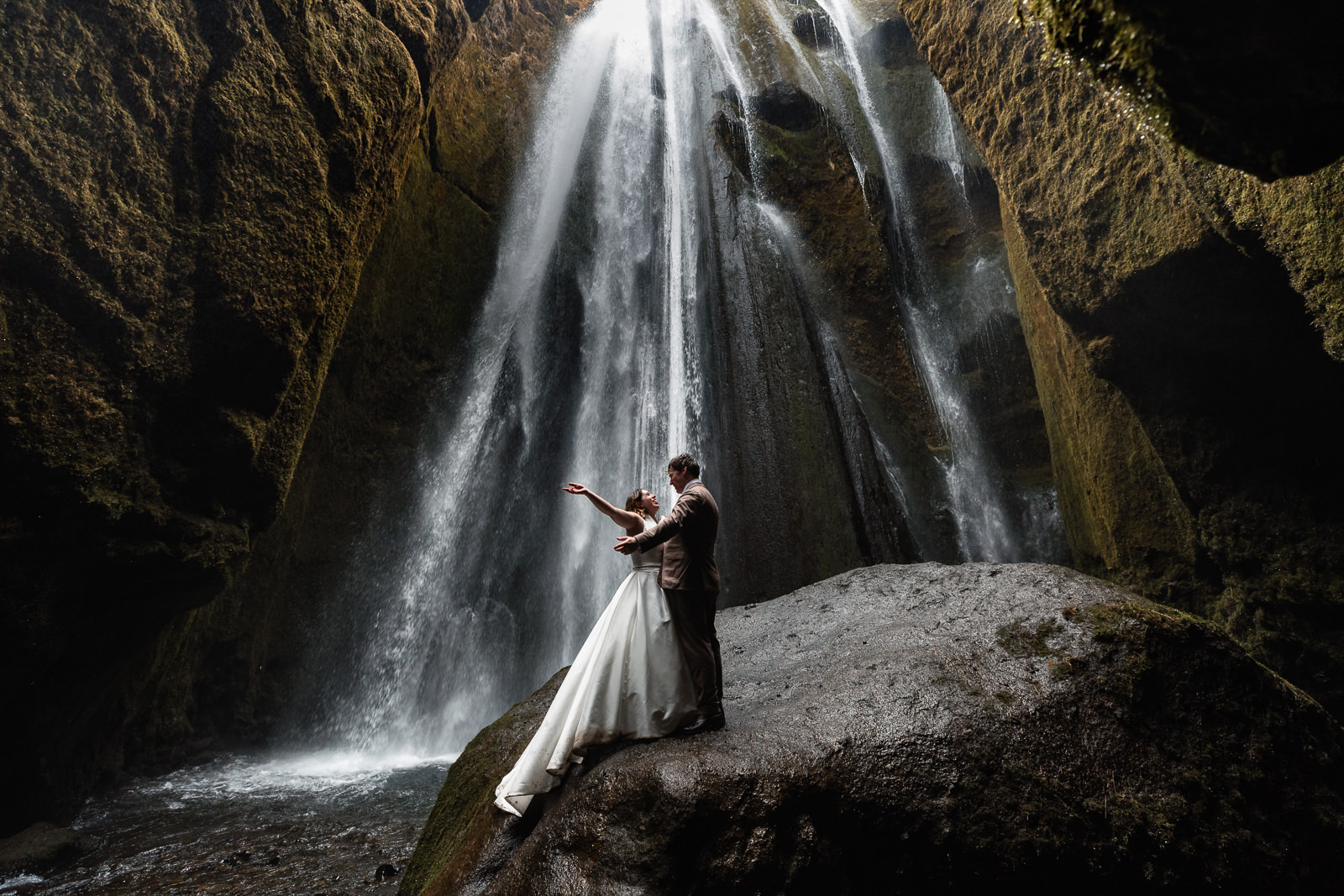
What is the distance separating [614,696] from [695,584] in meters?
0.68

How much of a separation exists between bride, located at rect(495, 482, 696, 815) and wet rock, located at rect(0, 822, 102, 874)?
206 inches

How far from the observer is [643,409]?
492 inches

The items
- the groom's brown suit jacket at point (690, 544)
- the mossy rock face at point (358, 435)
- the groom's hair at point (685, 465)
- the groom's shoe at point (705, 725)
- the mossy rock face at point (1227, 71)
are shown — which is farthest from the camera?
the mossy rock face at point (358, 435)

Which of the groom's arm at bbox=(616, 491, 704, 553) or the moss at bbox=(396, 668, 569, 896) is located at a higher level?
the groom's arm at bbox=(616, 491, 704, 553)

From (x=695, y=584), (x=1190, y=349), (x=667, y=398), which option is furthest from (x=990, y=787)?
(x=667, y=398)

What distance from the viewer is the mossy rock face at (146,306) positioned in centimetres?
512

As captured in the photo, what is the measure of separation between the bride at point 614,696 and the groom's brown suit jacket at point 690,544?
156 mm

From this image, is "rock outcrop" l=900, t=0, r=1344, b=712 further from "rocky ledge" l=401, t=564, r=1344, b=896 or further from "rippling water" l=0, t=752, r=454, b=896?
"rippling water" l=0, t=752, r=454, b=896

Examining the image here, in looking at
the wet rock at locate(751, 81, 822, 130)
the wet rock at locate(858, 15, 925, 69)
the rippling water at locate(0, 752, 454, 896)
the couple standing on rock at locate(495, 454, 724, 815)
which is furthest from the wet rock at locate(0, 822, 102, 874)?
the wet rock at locate(858, 15, 925, 69)

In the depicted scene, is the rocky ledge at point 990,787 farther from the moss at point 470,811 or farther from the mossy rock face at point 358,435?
the mossy rock face at point 358,435

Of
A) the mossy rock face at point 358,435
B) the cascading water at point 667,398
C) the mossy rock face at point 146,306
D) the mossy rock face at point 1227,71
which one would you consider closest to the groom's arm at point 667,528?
the mossy rock face at point 1227,71

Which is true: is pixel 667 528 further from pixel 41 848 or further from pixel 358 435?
pixel 358 435

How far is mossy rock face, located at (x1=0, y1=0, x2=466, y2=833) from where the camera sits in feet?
16.8

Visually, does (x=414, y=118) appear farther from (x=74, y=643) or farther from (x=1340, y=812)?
(x=1340, y=812)
